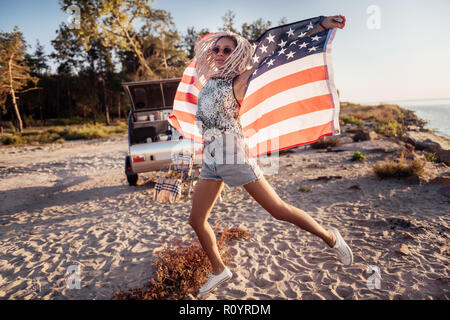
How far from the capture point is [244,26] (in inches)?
1321

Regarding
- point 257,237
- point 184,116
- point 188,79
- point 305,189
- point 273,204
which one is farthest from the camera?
point 305,189

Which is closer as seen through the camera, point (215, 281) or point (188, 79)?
point (215, 281)

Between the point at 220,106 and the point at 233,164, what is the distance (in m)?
0.49

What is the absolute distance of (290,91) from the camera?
2520 millimetres

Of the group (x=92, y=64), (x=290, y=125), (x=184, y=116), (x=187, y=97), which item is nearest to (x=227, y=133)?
(x=290, y=125)

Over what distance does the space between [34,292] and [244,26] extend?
3703 cm

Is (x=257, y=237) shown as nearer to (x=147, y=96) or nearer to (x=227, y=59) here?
(x=227, y=59)

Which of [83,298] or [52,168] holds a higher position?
[52,168]

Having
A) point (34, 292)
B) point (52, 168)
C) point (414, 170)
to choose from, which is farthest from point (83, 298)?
point (52, 168)

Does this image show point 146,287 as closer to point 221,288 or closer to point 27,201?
point 221,288

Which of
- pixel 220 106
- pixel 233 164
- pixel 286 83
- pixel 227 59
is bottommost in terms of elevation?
pixel 233 164

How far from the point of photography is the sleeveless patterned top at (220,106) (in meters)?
2.01

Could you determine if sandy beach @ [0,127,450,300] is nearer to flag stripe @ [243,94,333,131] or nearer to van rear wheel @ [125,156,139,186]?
van rear wheel @ [125,156,139,186]

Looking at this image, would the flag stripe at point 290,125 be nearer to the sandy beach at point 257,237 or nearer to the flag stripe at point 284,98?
the flag stripe at point 284,98
